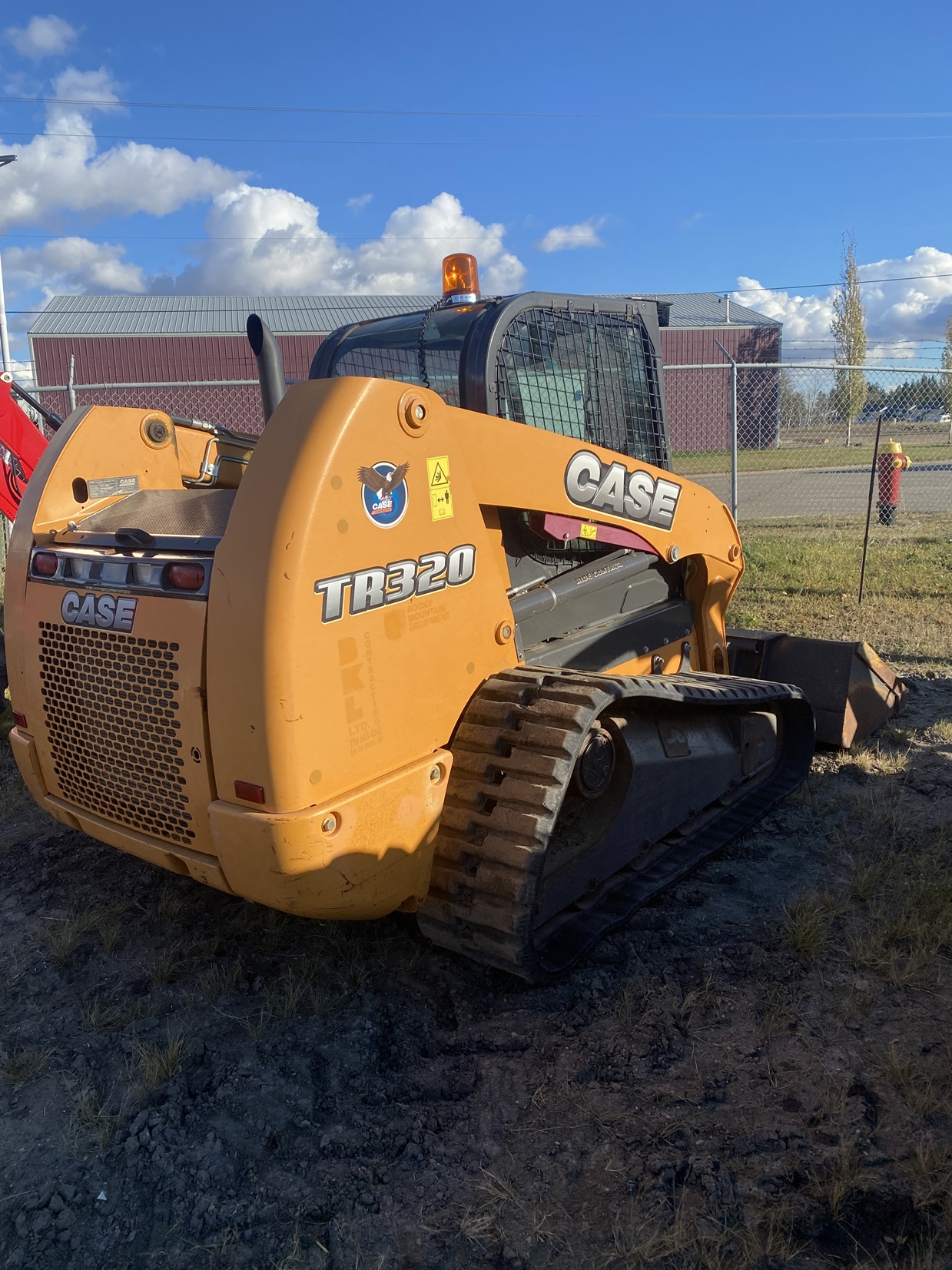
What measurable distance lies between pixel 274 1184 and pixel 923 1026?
194 cm

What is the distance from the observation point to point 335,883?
2.68m

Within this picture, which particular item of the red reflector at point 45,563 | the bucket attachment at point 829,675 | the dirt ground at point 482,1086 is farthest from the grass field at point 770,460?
the red reflector at point 45,563

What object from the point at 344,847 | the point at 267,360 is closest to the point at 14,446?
the point at 267,360

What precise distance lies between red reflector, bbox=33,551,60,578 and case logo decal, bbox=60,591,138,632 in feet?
0.57

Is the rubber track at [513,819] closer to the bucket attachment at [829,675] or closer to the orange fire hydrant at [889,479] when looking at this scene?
the bucket attachment at [829,675]

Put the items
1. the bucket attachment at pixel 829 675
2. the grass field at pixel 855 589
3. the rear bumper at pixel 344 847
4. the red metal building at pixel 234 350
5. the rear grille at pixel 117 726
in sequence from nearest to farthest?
1. the rear bumper at pixel 344 847
2. the rear grille at pixel 117 726
3. the bucket attachment at pixel 829 675
4. the grass field at pixel 855 589
5. the red metal building at pixel 234 350

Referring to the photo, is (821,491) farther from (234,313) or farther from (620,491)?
(234,313)

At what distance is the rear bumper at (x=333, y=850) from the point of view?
2.57 meters

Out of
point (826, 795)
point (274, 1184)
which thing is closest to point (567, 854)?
point (274, 1184)

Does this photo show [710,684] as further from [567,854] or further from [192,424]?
[192,424]

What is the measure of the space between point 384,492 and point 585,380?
158 cm

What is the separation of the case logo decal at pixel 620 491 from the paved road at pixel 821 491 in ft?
30.6

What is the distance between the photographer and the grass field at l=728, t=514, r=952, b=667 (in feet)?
24.2

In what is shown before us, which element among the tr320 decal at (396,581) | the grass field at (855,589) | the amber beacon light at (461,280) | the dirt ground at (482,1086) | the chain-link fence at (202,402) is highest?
the chain-link fence at (202,402)
